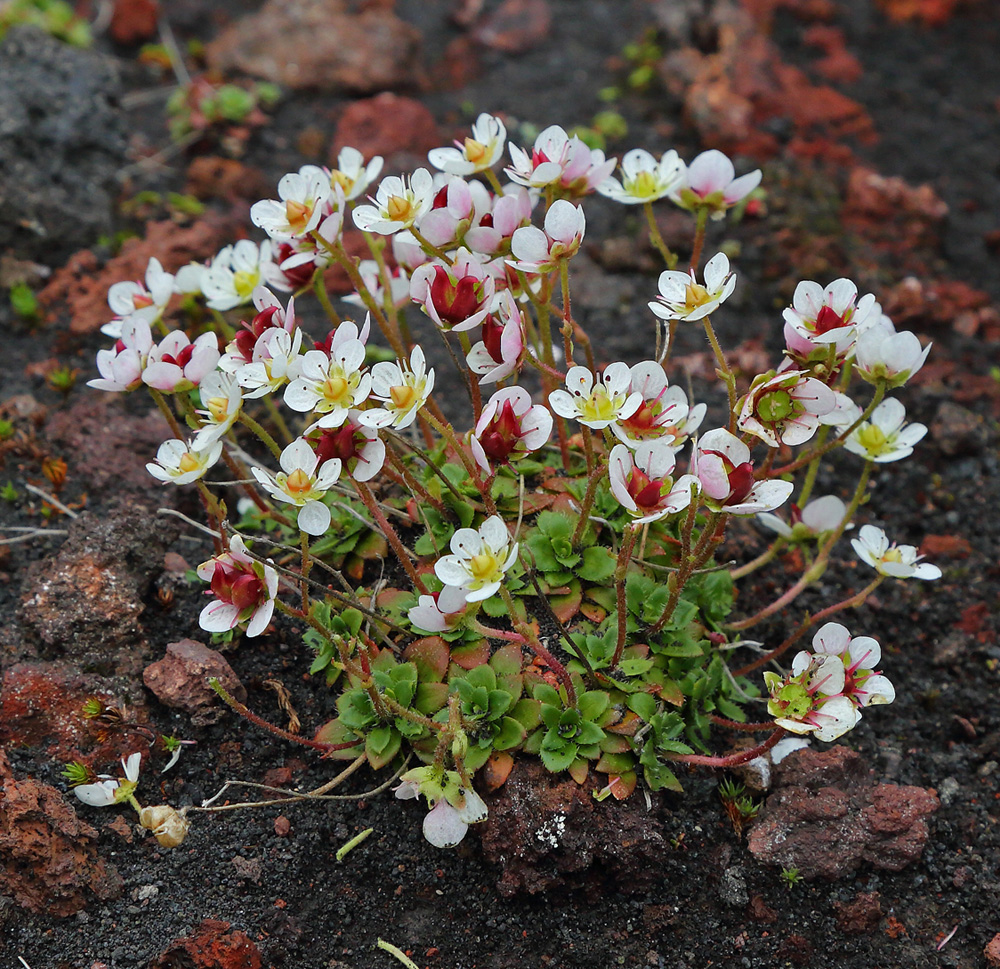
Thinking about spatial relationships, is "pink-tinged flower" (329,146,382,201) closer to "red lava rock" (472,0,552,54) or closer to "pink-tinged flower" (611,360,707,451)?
"pink-tinged flower" (611,360,707,451)

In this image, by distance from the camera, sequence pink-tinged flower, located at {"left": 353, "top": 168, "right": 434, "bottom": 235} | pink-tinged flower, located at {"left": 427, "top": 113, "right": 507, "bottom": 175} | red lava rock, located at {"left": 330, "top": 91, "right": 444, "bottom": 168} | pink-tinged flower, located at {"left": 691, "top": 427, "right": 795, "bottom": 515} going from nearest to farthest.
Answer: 1. pink-tinged flower, located at {"left": 691, "top": 427, "right": 795, "bottom": 515}
2. pink-tinged flower, located at {"left": 353, "top": 168, "right": 434, "bottom": 235}
3. pink-tinged flower, located at {"left": 427, "top": 113, "right": 507, "bottom": 175}
4. red lava rock, located at {"left": 330, "top": 91, "right": 444, "bottom": 168}

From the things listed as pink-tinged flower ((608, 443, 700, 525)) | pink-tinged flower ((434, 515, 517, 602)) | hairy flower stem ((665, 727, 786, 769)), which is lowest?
hairy flower stem ((665, 727, 786, 769))

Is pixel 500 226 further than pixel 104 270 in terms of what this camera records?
No

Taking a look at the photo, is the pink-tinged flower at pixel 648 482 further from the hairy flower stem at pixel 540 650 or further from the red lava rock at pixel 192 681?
the red lava rock at pixel 192 681

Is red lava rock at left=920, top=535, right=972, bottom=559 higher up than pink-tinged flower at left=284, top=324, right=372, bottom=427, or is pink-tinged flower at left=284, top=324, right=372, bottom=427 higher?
pink-tinged flower at left=284, top=324, right=372, bottom=427

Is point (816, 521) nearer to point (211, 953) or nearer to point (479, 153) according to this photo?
point (479, 153)

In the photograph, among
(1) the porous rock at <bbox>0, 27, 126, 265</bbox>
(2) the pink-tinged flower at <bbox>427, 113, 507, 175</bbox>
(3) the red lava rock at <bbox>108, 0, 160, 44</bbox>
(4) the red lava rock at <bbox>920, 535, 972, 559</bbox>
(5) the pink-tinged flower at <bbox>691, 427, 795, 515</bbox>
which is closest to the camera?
(5) the pink-tinged flower at <bbox>691, 427, 795, 515</bbox>

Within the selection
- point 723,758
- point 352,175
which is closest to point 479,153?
point 352,175

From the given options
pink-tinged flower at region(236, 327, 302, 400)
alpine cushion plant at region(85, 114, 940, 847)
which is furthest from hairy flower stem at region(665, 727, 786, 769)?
pink-tinged flower at region(236, 327, 302, 400)
